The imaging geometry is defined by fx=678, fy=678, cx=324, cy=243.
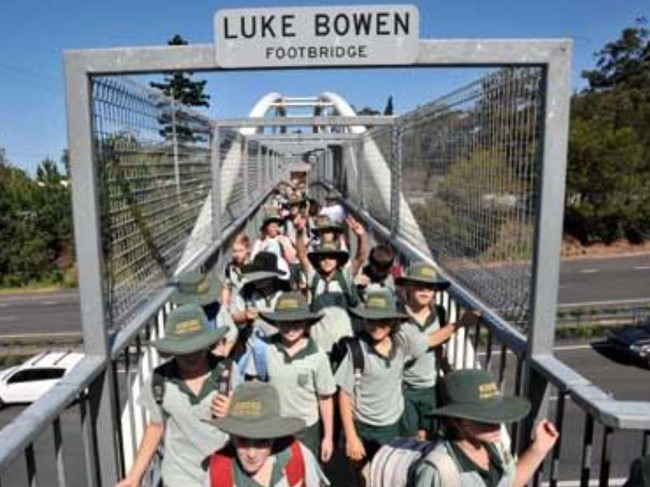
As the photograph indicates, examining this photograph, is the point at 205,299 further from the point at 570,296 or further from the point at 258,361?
the point at 570,296

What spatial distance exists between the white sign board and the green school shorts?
73.6 inches

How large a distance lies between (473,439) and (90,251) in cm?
169

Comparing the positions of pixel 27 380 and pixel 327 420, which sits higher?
pixel 327 420

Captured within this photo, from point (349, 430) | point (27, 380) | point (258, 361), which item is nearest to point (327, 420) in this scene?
A: point (349, 430)

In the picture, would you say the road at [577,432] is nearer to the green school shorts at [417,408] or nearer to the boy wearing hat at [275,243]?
the green school shorts at [417,408]

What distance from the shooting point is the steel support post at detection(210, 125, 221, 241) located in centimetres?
722

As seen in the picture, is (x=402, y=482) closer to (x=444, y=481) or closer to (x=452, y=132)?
(x=444, y=481)

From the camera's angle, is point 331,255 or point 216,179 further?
point 216,179

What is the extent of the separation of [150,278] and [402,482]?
2398mm

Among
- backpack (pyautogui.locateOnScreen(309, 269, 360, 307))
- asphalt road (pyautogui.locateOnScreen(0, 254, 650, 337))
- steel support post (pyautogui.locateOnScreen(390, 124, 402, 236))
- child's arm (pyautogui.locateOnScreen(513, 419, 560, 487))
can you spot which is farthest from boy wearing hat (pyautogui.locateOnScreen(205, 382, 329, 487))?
asphalt road (pyautogui.locateOnScreen(0, 254, 650, 337))

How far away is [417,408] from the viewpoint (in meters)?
3.74

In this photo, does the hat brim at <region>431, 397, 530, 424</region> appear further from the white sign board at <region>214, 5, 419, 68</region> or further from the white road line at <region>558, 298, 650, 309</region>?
the white road line at <region>558, 298, 650, 309</region>

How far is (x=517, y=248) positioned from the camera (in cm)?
341

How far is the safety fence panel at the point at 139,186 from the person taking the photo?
127 inches
